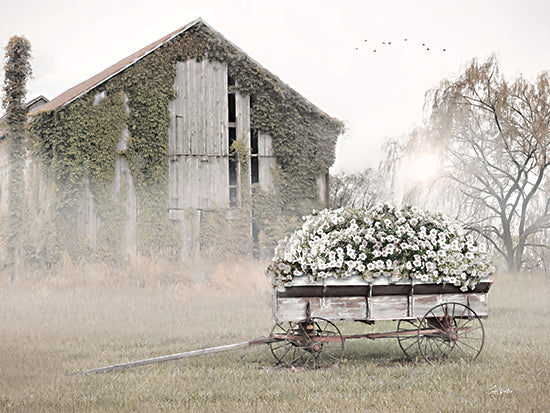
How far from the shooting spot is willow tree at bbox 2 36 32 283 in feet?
55.1

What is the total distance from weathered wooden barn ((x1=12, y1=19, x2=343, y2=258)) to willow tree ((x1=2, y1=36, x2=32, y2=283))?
2.19 feet

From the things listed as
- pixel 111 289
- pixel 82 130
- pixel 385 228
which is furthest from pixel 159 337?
pixel 82 130

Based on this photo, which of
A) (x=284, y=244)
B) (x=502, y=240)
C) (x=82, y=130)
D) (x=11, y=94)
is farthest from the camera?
(x=502, y=240)

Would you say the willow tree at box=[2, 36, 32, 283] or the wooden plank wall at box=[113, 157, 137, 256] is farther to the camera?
the wooden plank wall at box=[113, 157, 137, 256]

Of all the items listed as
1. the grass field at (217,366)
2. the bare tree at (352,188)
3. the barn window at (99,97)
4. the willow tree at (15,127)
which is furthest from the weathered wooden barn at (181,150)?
the bare tree at (352,188)

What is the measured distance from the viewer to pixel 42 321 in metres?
11.6

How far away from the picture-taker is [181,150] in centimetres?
1883

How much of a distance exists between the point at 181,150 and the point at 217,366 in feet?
39.0

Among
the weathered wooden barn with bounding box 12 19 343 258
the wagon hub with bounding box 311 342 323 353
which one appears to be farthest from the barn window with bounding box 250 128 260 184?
the wagon hub with bounding box 311 342 323 353

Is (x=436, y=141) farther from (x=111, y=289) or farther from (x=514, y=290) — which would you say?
(x=111, y=289)

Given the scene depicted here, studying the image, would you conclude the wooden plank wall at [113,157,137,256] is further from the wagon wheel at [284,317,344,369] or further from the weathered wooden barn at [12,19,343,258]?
the wagon wheel at [284,317,344,369]

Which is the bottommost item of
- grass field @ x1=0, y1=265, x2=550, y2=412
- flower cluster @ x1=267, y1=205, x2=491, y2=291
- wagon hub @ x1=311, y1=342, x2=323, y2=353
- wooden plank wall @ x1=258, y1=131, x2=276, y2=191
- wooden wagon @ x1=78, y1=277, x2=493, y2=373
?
grass field @ x1=0, y1=265, x2=550, y2=412

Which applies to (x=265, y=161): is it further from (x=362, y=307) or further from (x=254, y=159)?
(x=362, y=307)

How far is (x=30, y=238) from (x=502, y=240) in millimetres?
15181
